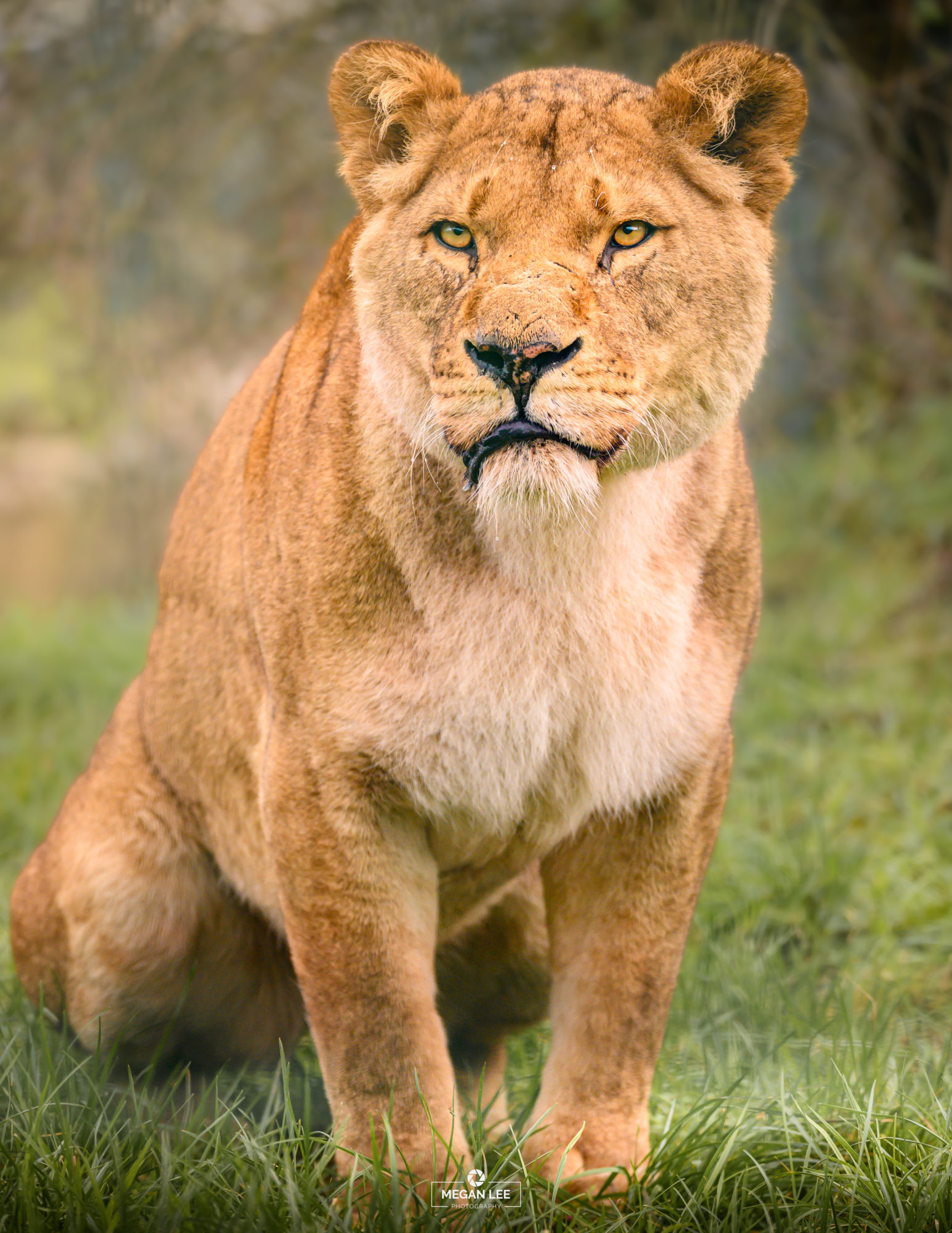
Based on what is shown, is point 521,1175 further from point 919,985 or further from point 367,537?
point 919,985

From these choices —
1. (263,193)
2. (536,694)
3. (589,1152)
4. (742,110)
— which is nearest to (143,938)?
(589,1152)

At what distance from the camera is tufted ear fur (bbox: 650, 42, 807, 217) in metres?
2.35

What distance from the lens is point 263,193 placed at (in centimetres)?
884

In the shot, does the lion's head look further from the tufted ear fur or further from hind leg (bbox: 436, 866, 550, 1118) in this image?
hind leg (bbox: 436, 866, 550, 1118)

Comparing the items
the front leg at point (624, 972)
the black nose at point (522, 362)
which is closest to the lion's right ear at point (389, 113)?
the black nose at point (522, 362)

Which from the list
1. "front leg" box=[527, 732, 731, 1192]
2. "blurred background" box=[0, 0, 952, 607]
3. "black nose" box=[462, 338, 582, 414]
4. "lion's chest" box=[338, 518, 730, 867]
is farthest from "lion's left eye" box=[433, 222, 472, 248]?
"blurred background" box=[0, 0, 952, 607]

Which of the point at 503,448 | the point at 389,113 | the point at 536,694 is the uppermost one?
the point at 389,113

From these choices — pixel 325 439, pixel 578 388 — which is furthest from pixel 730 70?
pixel 325 439

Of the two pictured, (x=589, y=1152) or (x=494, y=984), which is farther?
(x=494, y=984)

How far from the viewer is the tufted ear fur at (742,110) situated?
2354mm

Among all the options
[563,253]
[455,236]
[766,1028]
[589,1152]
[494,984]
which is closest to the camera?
[563,253]

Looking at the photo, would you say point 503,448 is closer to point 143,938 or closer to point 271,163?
point 143,938

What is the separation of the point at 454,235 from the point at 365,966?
1.35m

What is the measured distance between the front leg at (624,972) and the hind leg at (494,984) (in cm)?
44
